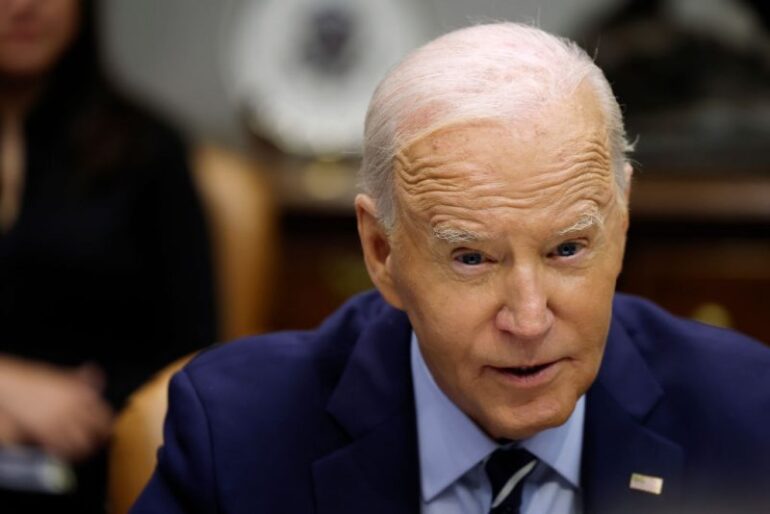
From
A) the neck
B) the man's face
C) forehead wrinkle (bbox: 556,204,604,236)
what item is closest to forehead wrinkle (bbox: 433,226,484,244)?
the man's face

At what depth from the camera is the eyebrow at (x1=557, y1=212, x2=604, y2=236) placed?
1656 mm

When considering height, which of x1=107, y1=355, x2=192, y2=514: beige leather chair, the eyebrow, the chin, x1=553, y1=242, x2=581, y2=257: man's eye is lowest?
x1=107, y1=355, x2=192, y2=514: beige leather chair

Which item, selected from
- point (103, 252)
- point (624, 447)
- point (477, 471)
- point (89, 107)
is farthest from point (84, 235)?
point (624, 447)

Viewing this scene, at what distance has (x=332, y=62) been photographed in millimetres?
4441

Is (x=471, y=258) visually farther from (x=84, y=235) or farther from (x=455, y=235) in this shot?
(x=84, y=235)

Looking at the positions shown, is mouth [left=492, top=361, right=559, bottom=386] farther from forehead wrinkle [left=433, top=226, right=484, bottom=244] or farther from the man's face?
forehead wrinkle [left=433, top=226, right=484, bottom=244]

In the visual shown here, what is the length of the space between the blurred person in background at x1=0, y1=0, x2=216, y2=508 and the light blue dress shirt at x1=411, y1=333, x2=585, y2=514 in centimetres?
129

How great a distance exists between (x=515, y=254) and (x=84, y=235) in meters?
1.64

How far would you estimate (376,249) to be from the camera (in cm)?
187

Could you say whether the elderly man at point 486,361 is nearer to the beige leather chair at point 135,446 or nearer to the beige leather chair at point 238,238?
the beige leather chair at point 135,446

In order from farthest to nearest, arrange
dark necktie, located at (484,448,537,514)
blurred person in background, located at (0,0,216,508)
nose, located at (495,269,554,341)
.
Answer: blurred person in background, located at (0,0,216,508), dark necktie, located at (484,448,537,514), nose, located at (495,269,554,341)

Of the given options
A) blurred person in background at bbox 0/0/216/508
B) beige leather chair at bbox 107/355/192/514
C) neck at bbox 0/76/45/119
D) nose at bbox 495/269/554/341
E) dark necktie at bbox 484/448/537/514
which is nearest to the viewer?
nose at bbox 495/269/554/341

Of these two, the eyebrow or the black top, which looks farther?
the black top

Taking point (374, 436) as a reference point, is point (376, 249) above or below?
above
